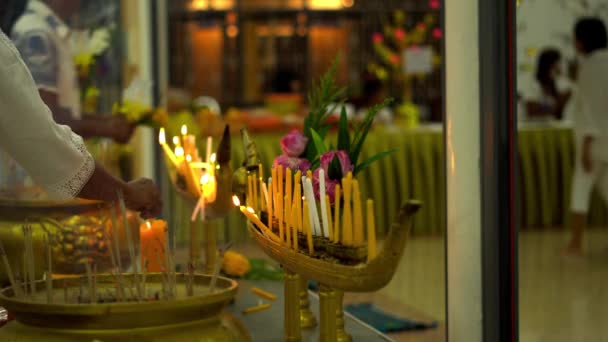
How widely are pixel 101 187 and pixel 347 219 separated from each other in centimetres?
47

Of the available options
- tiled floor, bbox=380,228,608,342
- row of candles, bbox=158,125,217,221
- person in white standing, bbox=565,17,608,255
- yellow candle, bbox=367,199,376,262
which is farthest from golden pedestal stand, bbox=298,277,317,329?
person in white standing, bbox=565,17,608,255

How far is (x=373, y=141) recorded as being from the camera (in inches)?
236

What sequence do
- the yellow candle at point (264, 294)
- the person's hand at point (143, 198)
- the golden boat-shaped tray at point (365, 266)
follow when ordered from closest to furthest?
the golden boat-shaped tray at point (365, 266) → the person's hand at point (143, 198) → the yellow candle at point (264, 294)

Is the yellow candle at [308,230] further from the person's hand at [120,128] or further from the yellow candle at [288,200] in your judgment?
the person's hand at [120,128]

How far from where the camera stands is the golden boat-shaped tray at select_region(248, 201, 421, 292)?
93cm

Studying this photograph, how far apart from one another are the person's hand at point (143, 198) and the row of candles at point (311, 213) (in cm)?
22

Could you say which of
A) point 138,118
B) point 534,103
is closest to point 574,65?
point 534,103

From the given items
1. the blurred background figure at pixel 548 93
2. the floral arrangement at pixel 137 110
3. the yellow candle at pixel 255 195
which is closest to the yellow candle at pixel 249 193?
the yellow candle at pixel 255 195

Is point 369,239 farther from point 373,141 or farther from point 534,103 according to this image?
point 534,103

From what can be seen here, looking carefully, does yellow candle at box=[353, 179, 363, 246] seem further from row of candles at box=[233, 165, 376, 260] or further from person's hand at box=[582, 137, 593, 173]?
person's hand at box=[582, 137, 593, 173]

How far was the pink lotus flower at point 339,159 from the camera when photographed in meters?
1.15

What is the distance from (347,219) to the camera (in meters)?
1.02

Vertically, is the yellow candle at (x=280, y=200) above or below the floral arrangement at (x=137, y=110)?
below

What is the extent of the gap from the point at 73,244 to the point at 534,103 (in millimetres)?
5205
